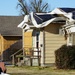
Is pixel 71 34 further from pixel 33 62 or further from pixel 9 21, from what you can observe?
pixel 9 21

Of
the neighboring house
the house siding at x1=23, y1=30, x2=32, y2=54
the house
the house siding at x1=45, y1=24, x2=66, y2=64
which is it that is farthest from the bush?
the neighboring house

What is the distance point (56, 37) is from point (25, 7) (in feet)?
134

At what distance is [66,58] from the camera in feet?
76.5

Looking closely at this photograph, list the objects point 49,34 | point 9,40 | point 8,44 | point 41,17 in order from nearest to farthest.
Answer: point 49,34
point 41,17
point 8,44
point 9,40

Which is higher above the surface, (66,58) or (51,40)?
(51,40)

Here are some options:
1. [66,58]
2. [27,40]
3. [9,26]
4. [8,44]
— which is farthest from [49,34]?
[9,26]

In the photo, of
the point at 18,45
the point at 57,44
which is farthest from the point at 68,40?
the point at 18,45

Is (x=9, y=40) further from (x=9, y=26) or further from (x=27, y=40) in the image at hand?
(x=27, y=40)

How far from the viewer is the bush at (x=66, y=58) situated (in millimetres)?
23328

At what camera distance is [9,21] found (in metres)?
47.7

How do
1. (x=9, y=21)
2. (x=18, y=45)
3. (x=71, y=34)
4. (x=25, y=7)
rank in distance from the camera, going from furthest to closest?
(x=25, y=7) < (x=9, y=21) < (x=18, y=45) < (x=71, y=34)

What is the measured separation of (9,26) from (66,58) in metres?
24.0

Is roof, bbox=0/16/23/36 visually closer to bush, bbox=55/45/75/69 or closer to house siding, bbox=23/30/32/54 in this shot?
house siding, bbox=23/30/32/54

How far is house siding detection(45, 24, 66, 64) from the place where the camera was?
1118 inches
